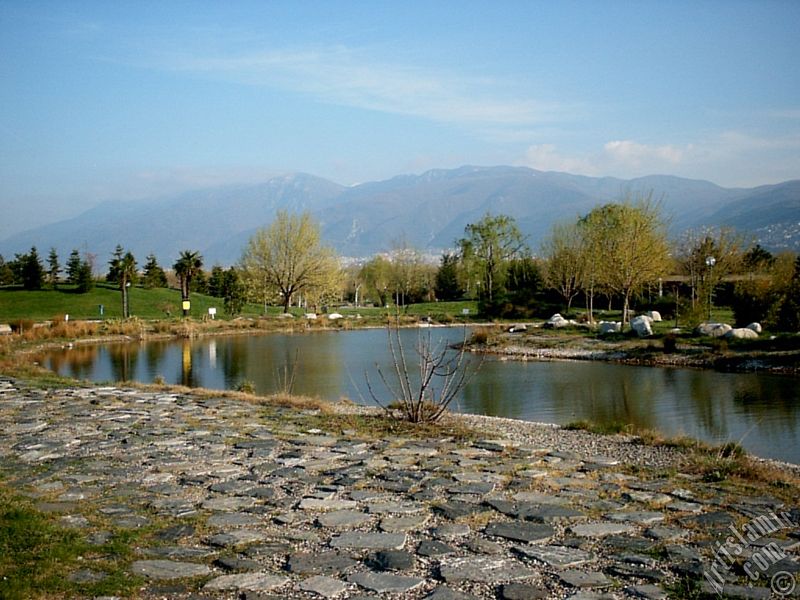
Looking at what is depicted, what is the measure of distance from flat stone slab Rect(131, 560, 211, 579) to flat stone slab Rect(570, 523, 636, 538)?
239cm

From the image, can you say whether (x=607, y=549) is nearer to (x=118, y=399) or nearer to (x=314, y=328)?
(x=118, y=399)

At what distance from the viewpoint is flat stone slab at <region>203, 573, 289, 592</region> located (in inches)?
149

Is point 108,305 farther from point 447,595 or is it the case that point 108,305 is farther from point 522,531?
point 447,595

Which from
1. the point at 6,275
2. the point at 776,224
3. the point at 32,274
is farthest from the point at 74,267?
the point at 776,224

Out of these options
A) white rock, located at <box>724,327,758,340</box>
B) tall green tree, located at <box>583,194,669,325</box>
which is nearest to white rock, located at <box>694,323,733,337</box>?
white rock, located at <box>724,327,758,340</box>

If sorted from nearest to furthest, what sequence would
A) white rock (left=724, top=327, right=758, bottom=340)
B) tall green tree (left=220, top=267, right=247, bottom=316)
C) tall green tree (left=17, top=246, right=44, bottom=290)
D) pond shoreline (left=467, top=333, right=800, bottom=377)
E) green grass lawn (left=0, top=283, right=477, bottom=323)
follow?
pond shoreline (left=467, top=333, right=800, bottom=377), white rock (left=724, top=327, right=758, bottom=340), green grass lawn (left=0, top=283, right=477, bottom=323), tall green tree (left=220, top=267, right=247, bottom=316), tall green tree (left=17, top=246, right=44, bottom=290)

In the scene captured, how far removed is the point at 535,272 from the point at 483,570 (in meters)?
50.5

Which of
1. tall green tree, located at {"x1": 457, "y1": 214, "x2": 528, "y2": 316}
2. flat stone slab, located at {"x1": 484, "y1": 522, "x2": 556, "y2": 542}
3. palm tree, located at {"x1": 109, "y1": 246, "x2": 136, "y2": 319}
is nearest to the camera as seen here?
flat stone slab, located at {"x1": 484, "y1": 522, "x2": 556, "y2": 542}

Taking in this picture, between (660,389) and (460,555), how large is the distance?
15.7 m

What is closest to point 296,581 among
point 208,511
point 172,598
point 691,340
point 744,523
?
point 172,598

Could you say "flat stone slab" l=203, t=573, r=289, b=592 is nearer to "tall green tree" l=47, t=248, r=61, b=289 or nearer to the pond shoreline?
the pond shoreline

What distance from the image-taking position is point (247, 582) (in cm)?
386

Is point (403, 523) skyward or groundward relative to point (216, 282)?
groundward

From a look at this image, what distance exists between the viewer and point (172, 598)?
3.62 m
